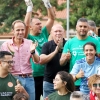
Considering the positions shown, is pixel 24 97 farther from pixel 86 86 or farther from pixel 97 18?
pixel 97 18

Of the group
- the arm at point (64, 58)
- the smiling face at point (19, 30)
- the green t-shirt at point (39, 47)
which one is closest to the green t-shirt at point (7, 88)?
the smiling face at point (19, 30)

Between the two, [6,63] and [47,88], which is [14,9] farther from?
[6,63]

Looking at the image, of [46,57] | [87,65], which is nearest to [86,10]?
[46,57]

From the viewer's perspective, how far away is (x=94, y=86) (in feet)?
21.9

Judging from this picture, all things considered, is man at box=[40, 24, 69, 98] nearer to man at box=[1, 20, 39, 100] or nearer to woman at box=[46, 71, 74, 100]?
man at box=[1, 20, 39, 100]

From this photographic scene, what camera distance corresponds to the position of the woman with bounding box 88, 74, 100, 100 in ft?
21.7

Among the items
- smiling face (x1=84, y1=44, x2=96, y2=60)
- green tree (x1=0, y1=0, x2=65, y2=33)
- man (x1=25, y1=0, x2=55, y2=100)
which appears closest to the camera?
smiling face (x1=84, y1=44, x2=96, y2=60)

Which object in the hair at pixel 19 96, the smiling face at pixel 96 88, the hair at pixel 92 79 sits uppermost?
the hair at pixel 92 79

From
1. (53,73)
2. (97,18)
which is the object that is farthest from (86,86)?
(97,18)

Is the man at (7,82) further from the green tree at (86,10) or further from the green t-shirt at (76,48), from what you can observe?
the green tree at (86,10)

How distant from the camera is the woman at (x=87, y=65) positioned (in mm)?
7309

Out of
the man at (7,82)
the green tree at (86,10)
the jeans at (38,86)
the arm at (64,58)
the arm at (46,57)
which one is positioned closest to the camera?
the man at (7,82)

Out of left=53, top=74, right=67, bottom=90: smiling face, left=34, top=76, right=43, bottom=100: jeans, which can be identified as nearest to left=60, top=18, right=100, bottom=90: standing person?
left=34, top=76, right=43, bottom=100: jeans

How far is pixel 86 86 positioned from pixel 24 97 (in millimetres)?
1259
